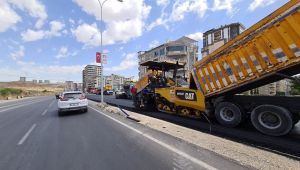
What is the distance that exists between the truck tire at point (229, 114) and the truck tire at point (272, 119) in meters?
0.58

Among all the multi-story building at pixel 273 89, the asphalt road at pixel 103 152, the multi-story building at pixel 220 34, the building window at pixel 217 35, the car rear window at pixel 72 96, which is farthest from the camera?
the building window at pixel 217 35

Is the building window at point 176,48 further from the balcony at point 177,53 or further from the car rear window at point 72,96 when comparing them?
the car rear window at point 72,96

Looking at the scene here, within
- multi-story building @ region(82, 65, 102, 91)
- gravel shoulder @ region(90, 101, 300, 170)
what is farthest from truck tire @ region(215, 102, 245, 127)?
multi-story building @ region(82, 65, 102, 91)

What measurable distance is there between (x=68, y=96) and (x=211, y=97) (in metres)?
9.27

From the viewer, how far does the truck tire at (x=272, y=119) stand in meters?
6.19

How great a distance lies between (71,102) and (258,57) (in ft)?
35.9

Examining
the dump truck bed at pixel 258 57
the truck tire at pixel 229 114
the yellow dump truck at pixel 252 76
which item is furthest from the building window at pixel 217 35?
the truck tire at pixel 229 114

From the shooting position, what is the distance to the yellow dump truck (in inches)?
238

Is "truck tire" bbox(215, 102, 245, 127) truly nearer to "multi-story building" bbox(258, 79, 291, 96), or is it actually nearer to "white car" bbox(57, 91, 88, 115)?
"multi-story building" bbox(258, 79, 291, 96)

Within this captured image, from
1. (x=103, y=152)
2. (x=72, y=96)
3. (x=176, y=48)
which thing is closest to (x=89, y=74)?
(x=176, y=48)

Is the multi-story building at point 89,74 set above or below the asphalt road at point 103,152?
above

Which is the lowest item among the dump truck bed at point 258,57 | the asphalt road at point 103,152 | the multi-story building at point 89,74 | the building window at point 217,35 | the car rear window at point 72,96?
the asphalt road at point 103,152

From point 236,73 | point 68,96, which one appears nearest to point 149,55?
point 68,96

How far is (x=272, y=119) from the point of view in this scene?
661 cm
